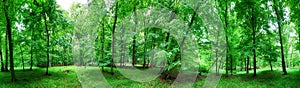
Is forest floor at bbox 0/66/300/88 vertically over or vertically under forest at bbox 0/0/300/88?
under

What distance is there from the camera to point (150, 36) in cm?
1435

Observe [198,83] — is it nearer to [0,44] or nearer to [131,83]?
[131,83]

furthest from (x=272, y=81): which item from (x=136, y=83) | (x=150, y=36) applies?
(x=136, y=83)

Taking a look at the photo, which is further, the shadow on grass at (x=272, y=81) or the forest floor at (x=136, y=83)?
the shadow on grass at (x=272, y=81)

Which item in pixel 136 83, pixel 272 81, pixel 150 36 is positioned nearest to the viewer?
pixel 136 83

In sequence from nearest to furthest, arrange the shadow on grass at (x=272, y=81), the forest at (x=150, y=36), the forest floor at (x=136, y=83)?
the forest at (x=150, y=36)
the forest floor at (x=136, y=83)
the shadow on grass at (x=272, y=81)

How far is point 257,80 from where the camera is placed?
46.9ft

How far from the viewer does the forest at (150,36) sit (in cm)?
1151

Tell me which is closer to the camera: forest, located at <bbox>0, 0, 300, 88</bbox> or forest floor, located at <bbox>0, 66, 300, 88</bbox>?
forest, located at <bbox>0, 0, 300, 88</bbox>

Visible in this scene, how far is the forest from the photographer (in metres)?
11.5

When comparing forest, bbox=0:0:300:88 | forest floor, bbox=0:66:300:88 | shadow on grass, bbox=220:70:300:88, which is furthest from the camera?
shadow on grass, bbox=220:70:300:88

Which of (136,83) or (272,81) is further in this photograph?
(272,81)

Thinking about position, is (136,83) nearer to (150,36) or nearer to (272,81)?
(150,36)

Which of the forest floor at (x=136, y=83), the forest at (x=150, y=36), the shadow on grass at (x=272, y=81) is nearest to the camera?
the forest at (x=150, y=36)
